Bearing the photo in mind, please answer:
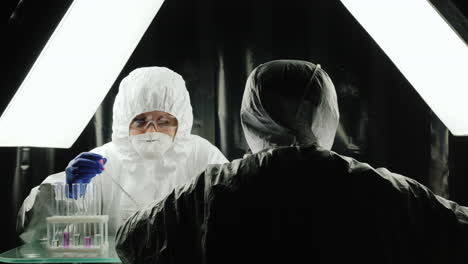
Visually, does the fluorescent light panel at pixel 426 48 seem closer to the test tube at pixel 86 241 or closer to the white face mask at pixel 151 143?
the white face mask at pixel 151 143

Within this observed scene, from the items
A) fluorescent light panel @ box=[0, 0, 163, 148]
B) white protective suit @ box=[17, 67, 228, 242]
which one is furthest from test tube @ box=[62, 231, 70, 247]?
white protective suit @ box=[17, 67, 228, 242]

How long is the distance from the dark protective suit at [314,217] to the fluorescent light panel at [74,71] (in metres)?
0.71

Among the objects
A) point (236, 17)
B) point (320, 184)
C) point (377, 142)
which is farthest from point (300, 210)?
point (236, 17)

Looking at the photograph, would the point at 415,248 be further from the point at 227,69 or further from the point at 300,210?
the point at 227,69

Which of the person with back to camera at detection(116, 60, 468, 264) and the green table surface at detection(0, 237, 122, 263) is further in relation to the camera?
the green table surface at detection(0, 237, 122, 263)

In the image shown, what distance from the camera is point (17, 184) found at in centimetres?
202

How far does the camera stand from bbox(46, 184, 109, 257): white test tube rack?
1.31 metres

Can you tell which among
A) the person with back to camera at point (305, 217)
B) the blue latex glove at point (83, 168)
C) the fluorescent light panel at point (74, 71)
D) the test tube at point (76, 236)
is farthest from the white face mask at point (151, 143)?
the person with back to camera at point (305, 217)

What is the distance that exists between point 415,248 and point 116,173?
4.81 feet

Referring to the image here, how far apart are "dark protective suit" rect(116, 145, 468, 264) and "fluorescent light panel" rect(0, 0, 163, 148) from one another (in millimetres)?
713

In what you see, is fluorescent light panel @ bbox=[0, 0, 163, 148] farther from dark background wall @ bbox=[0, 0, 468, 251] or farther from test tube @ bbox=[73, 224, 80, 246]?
test tube @ bbox=[73, 224, 80, 246]

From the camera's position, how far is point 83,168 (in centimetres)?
147

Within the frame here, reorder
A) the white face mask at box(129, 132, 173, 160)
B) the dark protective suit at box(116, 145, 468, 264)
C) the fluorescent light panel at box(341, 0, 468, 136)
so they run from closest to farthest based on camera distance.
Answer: the dark protective suit at box(116, 145, 468, 264), the fluorescent light panel at box(341, 0, 468, 136), the white face mask at box(129, 132, 173, 160)

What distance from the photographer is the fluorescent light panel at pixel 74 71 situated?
140 centimetres
